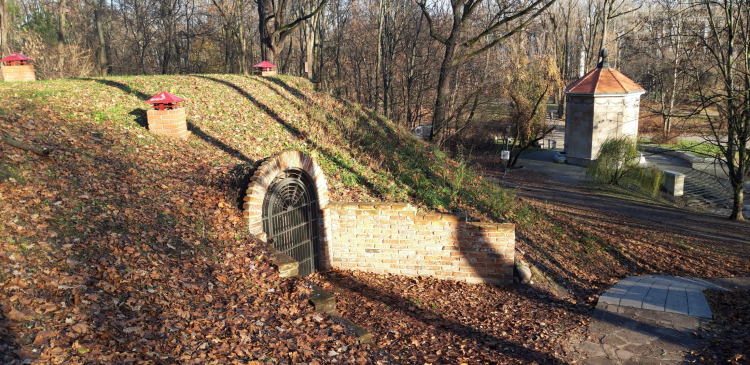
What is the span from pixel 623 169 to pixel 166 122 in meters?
18.8

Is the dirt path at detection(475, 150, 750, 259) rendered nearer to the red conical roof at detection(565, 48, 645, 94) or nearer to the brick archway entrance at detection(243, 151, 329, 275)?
the red conical roof at detection(565, 48, 645, 94)

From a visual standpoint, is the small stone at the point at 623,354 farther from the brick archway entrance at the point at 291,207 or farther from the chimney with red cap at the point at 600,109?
the chimney with red cap at the point at 600,109

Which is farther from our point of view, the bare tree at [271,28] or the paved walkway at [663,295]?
the bare tree at [271,28]

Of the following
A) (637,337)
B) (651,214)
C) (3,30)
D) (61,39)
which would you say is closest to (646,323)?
(637,337)

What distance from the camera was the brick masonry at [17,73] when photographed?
36.2ft

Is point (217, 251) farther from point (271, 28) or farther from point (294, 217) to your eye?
point (271, 28)

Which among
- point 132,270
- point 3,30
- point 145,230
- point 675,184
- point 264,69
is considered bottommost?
point 675,184

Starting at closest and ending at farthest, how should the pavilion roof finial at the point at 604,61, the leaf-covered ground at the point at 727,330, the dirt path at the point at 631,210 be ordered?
the leaf-covered ground at the point at 727,330 → the dirt path at the point at 631,210 → the pavilion roof finial at the point at 604,61

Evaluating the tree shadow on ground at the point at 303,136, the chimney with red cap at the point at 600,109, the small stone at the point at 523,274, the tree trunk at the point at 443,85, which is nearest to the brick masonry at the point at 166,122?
the tree shadow on ground at the point at 303,136

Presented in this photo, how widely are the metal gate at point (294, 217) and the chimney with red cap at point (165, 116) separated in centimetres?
262

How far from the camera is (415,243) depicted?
8867 mm

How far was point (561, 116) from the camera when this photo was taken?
45.4 meters

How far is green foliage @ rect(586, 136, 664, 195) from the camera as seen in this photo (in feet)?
68.9

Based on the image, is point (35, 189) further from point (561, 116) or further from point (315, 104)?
point (561, 116)
